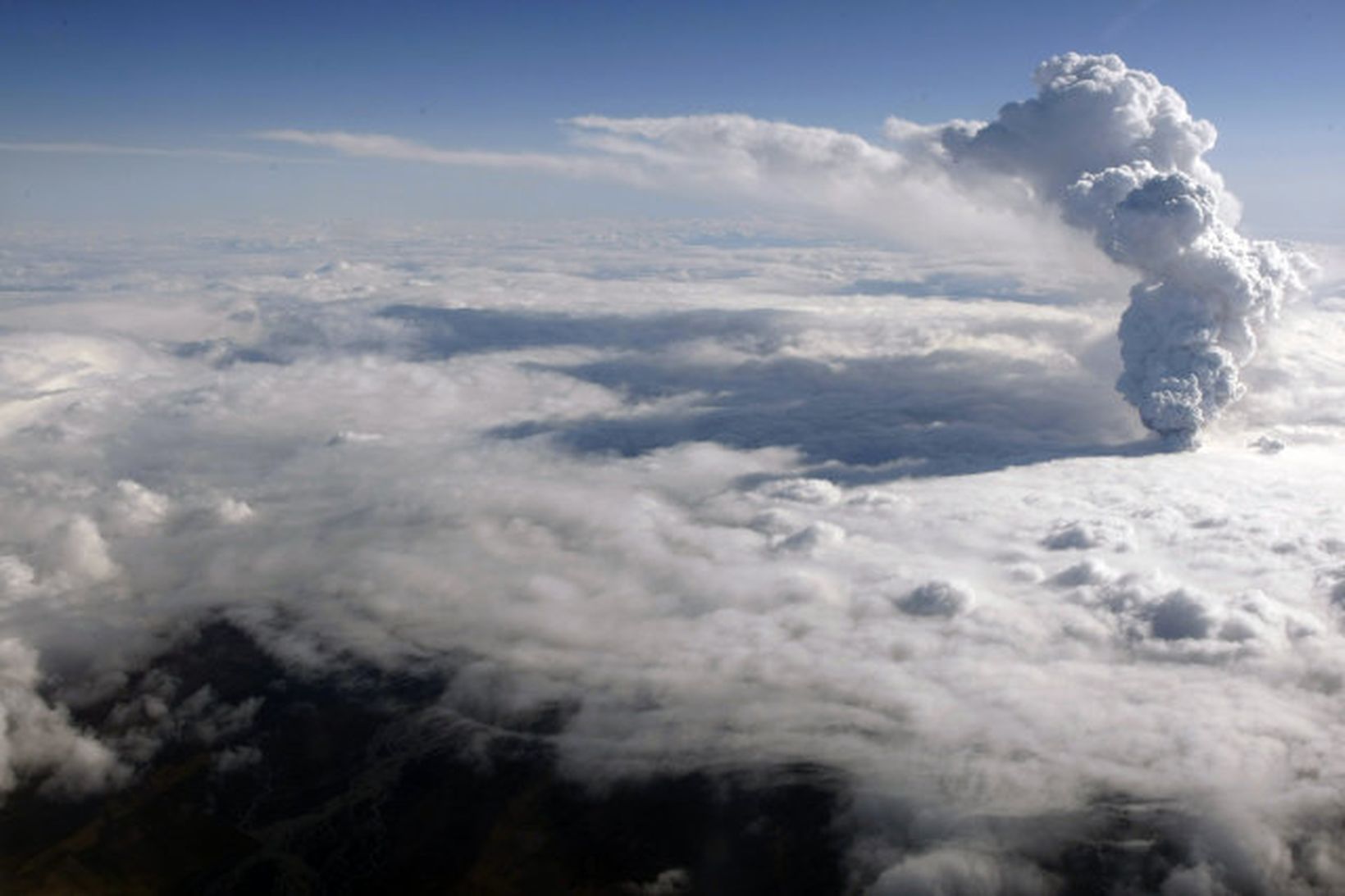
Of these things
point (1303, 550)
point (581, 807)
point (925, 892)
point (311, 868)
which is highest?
point (1303, 550)

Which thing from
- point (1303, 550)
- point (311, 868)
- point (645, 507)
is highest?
point (1303, 550)

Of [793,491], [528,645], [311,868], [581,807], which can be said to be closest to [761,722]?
[581,807]

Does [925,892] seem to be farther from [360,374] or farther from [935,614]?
[360,374]

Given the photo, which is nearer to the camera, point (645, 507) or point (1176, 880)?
point (1176, 880)

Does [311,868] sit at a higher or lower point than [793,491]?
lower

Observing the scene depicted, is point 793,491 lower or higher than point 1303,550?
lower

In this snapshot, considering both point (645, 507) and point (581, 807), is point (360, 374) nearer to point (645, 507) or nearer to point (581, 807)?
point (645, 507)

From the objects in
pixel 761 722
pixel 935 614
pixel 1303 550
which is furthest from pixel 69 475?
pixel 1303 550

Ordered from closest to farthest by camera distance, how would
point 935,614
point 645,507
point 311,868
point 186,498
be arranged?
point 311,868, point 935,614, point 645,507, point 186,498

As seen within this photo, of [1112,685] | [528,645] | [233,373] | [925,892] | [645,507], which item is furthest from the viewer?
[233,373]
